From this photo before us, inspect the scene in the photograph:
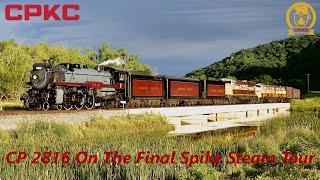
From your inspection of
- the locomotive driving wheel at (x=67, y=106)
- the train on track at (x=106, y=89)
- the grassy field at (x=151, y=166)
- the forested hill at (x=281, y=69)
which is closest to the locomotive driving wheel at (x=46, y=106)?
the train on track at (x=106, y=89)

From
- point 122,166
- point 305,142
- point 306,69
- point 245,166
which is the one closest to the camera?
point 122,166

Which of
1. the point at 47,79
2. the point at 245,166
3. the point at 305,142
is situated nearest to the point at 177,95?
the point at 47,79

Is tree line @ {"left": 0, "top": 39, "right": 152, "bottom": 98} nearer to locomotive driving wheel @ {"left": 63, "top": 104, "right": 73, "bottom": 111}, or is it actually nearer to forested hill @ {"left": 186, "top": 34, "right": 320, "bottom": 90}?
locomotive driving wheel @ {"left": 63, "top": 104, "right": 73, "bottom": 111}

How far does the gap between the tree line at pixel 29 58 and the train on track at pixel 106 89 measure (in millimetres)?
2998

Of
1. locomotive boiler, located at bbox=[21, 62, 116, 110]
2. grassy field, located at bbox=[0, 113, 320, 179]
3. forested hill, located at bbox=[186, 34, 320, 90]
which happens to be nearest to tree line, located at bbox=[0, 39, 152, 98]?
locomotive boiler, located at bbox=[21, 62, 116, 110]

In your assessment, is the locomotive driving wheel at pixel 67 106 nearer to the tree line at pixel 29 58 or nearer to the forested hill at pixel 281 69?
the tree line at pixel 29 58

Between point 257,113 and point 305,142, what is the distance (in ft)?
156

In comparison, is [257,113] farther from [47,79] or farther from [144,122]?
[47,79]

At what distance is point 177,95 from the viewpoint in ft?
156

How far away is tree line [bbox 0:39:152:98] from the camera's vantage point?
60500 millimetres

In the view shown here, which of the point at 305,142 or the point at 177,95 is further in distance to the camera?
the point at 177,95

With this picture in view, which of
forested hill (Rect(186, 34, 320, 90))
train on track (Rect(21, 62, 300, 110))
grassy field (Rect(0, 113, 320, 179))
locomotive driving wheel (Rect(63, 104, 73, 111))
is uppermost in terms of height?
forested hill (Rect(186, 34, 320, 90))

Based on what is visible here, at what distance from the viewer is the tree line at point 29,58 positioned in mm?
60500

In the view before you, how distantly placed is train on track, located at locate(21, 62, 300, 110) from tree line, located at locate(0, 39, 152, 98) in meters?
3.00
